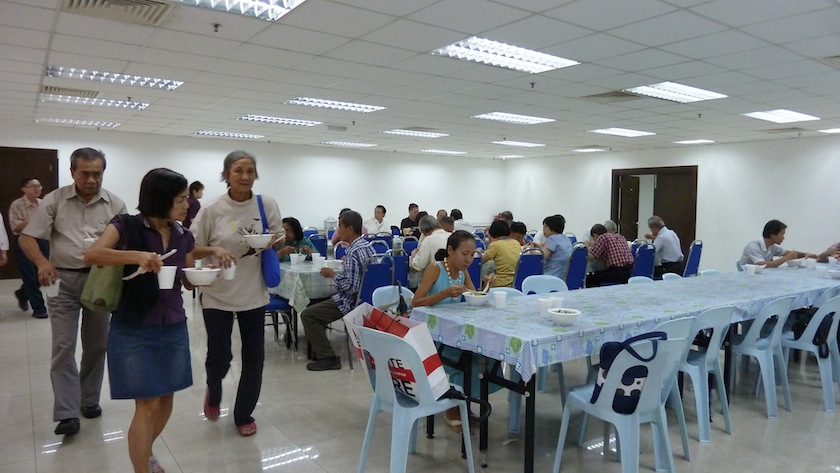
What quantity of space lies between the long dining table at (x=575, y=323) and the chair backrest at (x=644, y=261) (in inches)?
96.1

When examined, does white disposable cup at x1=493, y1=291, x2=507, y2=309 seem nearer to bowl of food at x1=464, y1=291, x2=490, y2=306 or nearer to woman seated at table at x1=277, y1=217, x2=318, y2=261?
bowl of food at x1=464, y1=291, x2=490, y2=306

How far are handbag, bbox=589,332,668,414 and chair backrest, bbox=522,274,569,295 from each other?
163 cm

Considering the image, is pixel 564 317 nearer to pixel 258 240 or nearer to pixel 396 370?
pixel 396 370

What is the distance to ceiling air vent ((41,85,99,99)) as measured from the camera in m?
5.87

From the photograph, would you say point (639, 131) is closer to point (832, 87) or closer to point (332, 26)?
point (832, 87)

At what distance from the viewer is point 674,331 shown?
2537mm

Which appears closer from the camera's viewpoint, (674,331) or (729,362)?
(674,331)

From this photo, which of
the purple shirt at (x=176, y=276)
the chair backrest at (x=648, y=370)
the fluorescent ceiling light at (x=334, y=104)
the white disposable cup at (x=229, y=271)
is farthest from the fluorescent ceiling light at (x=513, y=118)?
the purple shirt at (x=176, y=276)

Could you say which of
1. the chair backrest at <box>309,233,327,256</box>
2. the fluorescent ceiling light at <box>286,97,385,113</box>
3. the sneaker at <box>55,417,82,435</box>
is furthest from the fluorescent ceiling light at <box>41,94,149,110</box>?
the sneaker at <box>55,417,82,435</box>

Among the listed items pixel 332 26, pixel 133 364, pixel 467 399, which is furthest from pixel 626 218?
pixel 133 364

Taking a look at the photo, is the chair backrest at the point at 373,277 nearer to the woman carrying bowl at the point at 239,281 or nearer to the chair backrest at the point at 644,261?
the woman carrying bowl at the point at 239,281

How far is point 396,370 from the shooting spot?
86.0 inches

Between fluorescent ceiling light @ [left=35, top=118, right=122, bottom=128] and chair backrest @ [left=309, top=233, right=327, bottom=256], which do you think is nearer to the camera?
chair backrest @ [left=309, top=233, right=327, bottom=256]

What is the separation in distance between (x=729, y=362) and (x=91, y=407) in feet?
12.4
